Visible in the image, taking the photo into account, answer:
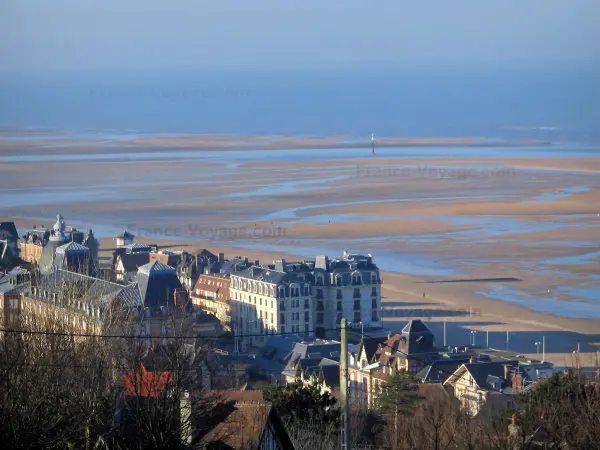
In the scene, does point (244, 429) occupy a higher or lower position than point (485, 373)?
higher

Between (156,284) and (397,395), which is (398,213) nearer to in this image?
(156,284)

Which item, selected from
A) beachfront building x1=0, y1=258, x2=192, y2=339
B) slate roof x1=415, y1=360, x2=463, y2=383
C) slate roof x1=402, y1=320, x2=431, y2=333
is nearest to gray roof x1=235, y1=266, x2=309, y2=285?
beachfront building x1=0, y1=258, x2=192, y2=339

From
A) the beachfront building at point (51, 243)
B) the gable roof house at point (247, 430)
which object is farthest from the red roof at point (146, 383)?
the beachfront building at point (51, 243)

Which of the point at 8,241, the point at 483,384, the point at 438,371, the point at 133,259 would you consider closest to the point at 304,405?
the point at 483,384

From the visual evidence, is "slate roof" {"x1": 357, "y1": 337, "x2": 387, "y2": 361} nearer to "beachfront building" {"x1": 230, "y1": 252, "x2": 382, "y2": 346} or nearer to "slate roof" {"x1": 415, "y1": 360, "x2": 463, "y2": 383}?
"slate roof" {"x1": 415, "y1": 360, "x2": 463, "y2": 383}

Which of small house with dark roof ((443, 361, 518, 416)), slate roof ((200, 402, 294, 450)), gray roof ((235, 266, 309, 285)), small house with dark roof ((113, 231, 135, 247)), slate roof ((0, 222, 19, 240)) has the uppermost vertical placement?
slate roof ((0, 222, 19, 240))

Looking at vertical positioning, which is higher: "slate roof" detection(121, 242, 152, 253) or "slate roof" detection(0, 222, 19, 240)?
"slate roof" detection(0, 222, 19, 240)
